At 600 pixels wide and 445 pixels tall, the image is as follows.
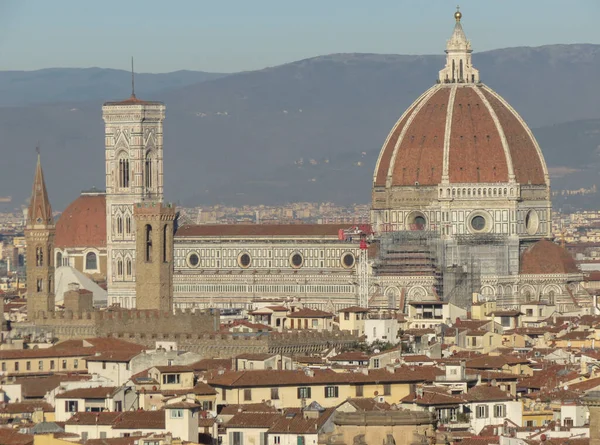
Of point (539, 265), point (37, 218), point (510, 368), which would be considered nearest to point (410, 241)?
point (539, 265)

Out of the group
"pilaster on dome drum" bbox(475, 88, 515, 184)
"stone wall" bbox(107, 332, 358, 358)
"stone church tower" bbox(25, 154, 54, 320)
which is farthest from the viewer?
"pilaster on dome drum" bbox(475, 88, 515, 184)

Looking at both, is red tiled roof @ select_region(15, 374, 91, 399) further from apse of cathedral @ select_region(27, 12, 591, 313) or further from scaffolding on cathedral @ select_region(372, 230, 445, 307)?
scaffolding on cathedral @ select_region(372, 230, 445, 307)

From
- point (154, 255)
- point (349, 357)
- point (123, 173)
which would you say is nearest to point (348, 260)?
point (123, 173)

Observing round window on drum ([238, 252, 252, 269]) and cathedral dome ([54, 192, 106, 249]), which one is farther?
cathedral dome ([54, 192, 106, 249])

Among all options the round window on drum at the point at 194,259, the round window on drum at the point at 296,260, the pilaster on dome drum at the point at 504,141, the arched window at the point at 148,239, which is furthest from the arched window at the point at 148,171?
the pilaster on dome drum at the point at 504,141

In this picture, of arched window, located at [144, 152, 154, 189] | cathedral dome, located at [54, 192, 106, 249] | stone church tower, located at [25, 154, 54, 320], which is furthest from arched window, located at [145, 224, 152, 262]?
cathedral dome, located at [54, 192, 106, 249]

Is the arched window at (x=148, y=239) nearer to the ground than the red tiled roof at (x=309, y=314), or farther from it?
farther from it

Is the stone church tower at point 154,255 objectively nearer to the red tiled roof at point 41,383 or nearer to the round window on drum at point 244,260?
the round window on drum at point 244,260
